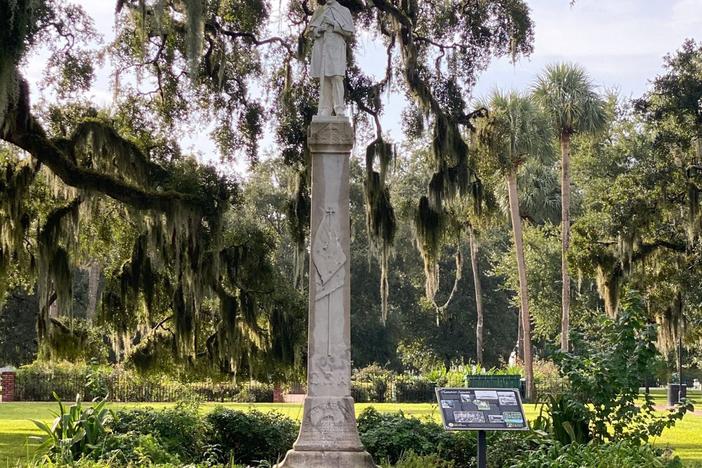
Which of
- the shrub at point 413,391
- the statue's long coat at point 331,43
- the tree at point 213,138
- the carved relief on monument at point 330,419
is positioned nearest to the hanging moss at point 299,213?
the tree at point 213,138

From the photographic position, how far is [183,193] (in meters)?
14.4

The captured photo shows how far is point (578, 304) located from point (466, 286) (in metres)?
12.3

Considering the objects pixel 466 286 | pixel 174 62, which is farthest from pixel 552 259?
Answer: pixel 174 62

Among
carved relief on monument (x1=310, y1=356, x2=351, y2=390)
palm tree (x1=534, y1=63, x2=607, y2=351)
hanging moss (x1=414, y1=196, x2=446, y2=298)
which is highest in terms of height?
palm tree (x1=534, y1=63, x2=607, y2=351)

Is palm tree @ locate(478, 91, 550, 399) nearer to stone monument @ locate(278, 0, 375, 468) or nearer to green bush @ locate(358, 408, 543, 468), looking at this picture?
green bush @ locate(358, 408, 543, 468)

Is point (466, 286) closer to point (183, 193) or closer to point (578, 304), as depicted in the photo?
point (578, 304)

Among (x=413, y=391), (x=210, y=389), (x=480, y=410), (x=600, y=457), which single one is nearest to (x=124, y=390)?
(x=210, y=389)

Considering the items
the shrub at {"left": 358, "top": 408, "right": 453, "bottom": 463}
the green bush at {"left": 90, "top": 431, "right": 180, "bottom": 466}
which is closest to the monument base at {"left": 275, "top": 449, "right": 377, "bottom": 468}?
the green bush at {"left": 90, "top": 431, "right": 180, "bottom": 466}

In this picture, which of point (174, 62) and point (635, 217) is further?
point (635, 217)

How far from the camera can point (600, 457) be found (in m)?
8.70

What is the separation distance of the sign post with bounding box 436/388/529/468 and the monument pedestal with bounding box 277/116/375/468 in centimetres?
114

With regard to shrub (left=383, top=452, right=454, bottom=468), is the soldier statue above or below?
above

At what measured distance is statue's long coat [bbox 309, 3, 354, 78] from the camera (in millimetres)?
10195

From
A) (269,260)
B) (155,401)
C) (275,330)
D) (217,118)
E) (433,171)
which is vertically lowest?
(155,401)
